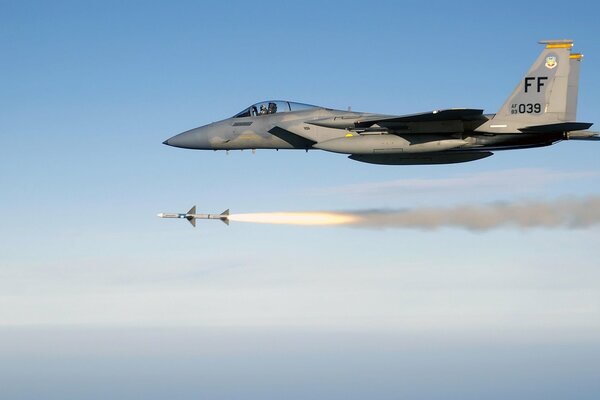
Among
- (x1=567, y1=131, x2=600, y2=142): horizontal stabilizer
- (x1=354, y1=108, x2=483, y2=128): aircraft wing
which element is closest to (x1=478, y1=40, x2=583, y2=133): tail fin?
(x1=567, y1=131, x2=600, y2=142): horizontal stabilizer

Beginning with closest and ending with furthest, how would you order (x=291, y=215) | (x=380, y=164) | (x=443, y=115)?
1. (x=443, y=115)
2. (x=380, y=164)
3. (x=291, y=215)

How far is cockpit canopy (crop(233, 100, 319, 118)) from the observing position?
135 ft

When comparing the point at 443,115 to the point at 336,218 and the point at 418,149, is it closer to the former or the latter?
the point at 418,149

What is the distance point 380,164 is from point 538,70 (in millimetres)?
6924

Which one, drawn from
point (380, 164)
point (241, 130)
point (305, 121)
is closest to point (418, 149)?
point (380, 164)

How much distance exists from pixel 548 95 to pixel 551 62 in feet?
4.08

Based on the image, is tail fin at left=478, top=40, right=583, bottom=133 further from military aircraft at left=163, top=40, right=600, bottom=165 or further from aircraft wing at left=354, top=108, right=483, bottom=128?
aircraft wing at left=354, top=108, right=483, bottom=128

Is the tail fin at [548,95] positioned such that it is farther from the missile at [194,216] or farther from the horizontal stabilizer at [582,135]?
the missile at [194,216]

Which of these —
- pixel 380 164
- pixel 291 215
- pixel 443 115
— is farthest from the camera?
pixel 291 215

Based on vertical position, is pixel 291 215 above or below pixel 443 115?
below

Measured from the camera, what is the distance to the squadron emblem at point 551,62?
126 feet

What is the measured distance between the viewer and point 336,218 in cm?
4334

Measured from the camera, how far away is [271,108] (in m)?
41.5

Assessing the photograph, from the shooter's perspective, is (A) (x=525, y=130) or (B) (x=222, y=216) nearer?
(A) (x=525, y=130)
